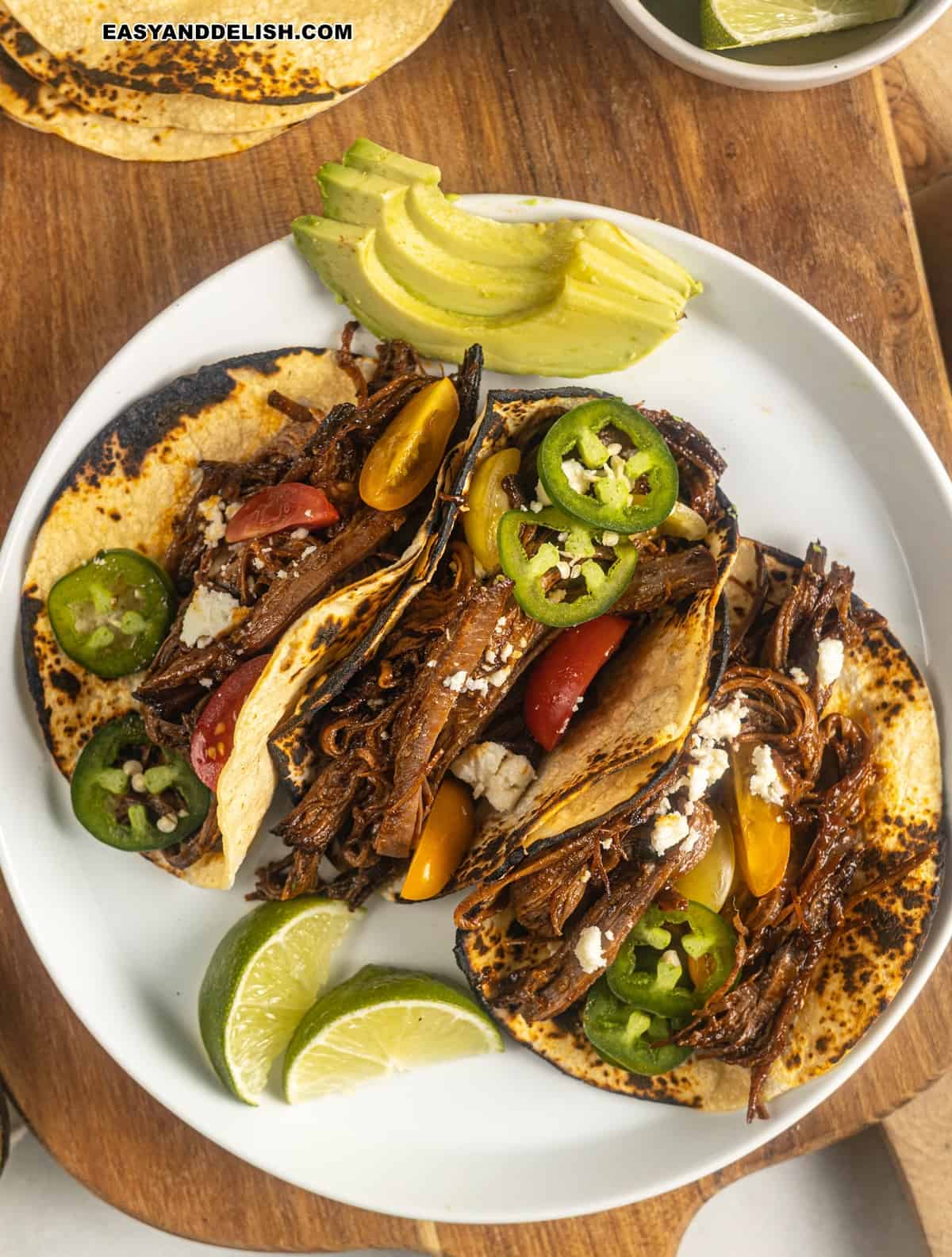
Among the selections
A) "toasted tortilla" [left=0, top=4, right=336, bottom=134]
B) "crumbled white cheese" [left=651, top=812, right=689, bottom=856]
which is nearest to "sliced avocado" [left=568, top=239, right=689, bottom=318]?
"toasted tortilla" [left=0, top=4, right=336, bottom=134]

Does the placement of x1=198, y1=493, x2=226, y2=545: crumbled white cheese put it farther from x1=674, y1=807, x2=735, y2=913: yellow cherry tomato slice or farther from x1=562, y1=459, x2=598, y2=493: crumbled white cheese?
x1=674, y1=807, x2=735, y2=913: yellow cherry tomato slice

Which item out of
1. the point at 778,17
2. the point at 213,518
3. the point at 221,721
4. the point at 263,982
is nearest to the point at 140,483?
the point at 213,518

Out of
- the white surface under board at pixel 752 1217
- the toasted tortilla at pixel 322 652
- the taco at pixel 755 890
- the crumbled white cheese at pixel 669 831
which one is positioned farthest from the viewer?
the white surface under board at pixel 752 1217

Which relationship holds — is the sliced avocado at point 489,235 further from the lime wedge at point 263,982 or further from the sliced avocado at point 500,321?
the lime wedge at point 263,982

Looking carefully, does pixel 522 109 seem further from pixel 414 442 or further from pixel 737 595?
pixel 737 595

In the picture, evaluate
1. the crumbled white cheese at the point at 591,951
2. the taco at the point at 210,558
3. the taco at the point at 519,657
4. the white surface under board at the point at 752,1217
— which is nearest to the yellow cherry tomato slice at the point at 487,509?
the taco at the point at 519,657
